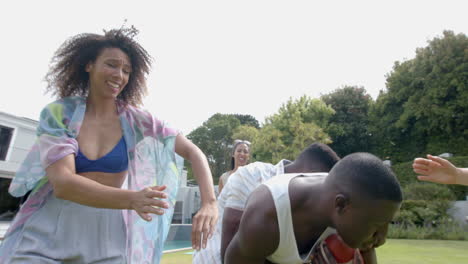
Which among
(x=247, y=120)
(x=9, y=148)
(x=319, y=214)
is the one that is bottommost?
(x=9, y=148)

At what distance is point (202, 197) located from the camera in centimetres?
198

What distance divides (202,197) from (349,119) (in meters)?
35.4

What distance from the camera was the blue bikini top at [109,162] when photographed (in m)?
2.02

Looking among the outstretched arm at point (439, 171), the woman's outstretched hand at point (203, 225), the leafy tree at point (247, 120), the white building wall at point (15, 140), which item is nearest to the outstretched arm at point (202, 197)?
the woman's outstretched hand at point (203, 225)

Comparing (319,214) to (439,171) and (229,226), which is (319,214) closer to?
(229,226)

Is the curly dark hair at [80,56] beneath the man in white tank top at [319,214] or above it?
above

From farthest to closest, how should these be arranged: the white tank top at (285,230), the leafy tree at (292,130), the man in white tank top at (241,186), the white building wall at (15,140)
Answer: the leafy tree at (292,130)
the white building wall at (15,140)
the man in white tank top at (241,186)
the white tank top at (285,230)

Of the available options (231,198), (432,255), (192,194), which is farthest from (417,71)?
(231,198)

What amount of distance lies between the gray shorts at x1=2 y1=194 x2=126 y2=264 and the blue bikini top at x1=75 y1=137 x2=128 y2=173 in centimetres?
21

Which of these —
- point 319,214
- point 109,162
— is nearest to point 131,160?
point 109,162

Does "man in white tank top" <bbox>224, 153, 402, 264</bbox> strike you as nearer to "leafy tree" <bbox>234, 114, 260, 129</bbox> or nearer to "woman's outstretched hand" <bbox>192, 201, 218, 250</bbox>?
"woman's outstretched hand" <bbox>192, 201, 218, 250</bbox>

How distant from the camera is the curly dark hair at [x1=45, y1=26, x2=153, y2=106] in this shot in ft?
8.03

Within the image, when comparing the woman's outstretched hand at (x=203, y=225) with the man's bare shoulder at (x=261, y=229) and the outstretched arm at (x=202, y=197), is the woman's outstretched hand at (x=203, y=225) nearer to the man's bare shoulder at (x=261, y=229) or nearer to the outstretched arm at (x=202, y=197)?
the outstretched arm at (x=202, y=197)

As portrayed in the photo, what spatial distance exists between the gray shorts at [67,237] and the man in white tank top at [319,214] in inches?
25.2
